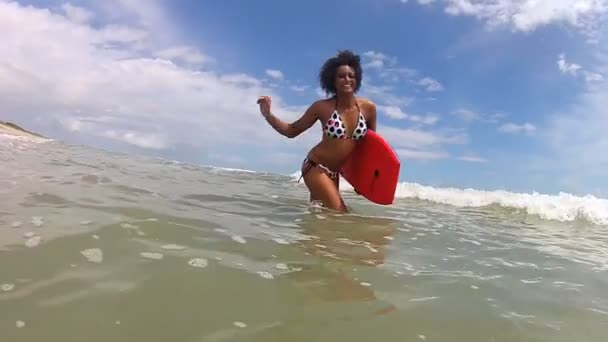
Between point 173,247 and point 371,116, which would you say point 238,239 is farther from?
point 371,116

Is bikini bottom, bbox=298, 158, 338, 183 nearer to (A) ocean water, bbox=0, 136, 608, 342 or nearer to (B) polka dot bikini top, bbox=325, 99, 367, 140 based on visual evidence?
(B) polka dot bikini top, bbox=325, 99, 367, 140

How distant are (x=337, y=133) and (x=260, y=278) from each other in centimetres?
353

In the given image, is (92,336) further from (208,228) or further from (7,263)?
(208,228)

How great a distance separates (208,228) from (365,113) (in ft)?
9.94

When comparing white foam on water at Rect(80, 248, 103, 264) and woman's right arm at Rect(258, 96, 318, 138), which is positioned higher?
woman's right arm at Rect(258, 96, 318, 138)

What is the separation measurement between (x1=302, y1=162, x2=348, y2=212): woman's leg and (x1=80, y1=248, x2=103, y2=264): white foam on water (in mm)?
3504

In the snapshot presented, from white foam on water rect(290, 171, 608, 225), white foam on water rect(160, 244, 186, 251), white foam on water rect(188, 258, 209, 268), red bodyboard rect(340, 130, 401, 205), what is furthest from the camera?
white foam on water rect(290, 171, 608, 225)

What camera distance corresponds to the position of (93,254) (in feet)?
9.61

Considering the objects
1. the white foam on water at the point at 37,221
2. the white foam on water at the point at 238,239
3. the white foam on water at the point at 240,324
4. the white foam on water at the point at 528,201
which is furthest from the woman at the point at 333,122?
the white foam on water at the point at 528,201

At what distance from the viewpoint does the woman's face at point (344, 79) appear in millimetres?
6078

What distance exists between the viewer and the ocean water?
2164mm

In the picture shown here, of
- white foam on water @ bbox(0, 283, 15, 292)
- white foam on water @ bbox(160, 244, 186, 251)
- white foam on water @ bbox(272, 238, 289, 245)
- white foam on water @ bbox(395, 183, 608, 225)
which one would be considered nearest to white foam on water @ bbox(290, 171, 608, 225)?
white foam on water @ bbox(395, 183, 608, 225)

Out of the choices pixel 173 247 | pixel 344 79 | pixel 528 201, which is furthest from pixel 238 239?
pixel 528 201

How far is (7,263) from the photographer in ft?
8.59
